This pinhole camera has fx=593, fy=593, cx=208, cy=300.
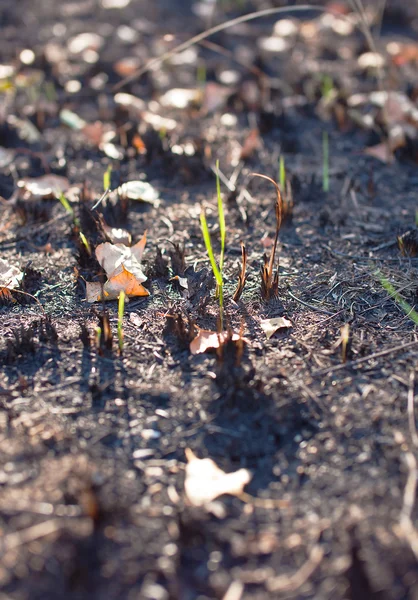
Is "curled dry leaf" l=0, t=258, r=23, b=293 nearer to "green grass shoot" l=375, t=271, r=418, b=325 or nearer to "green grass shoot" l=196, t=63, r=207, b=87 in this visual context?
"green grass shoot" l=375, t=271, r=418, b=325

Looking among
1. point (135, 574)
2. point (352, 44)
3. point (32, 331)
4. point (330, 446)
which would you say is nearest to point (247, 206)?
point (32, 331)

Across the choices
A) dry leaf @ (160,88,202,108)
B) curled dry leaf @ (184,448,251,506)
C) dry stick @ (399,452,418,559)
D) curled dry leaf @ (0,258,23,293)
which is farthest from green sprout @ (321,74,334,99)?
curled dry leaf @ (184,448,251,506)

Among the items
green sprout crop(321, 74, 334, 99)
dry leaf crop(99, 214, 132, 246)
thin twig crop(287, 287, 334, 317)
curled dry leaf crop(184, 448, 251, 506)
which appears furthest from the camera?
green sprout crop(321, 74, 334, 99)

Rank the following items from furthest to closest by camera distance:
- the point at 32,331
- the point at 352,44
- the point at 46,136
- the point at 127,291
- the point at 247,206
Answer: the point at 352,44 → the point at 46,136 → the point at 247,206 → the point at 127,291 → the point at 32,331

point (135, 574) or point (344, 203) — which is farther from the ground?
point (135, 574)

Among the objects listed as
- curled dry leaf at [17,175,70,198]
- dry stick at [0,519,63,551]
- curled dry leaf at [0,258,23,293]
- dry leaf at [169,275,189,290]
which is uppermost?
dry stick at [0,519,63,551]

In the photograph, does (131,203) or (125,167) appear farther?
(125,167)

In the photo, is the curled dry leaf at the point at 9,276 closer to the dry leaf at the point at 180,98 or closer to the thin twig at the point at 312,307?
the thin twig at the point at 312,307

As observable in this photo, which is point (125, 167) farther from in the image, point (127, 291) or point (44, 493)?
point (44, 493)
